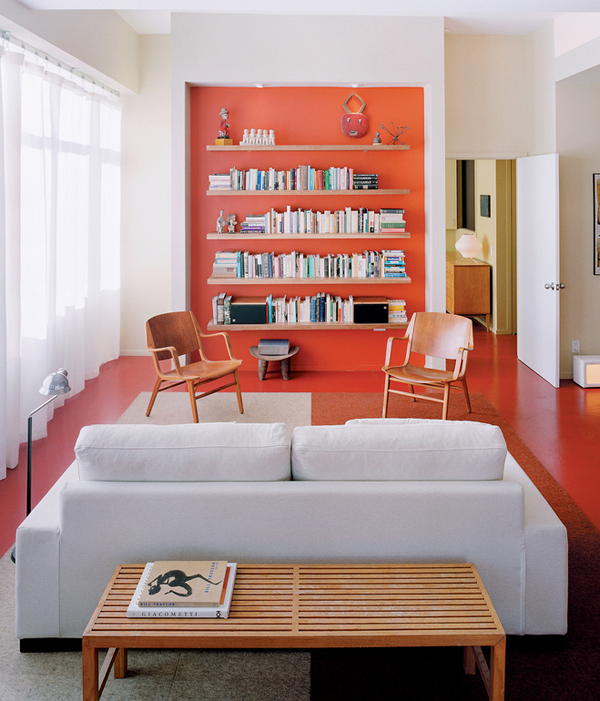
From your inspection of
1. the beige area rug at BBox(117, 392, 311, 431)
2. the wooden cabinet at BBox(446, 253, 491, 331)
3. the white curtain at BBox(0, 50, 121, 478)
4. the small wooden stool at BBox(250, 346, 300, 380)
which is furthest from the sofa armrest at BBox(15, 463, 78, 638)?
the wooden cabinet at BBox(446, 253, 491, 331)

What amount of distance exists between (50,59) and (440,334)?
12.7 ft

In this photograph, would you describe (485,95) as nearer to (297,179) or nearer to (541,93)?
(541,93)

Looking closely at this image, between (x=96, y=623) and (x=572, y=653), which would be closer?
(x=96, y=623)

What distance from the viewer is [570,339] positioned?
7395mm

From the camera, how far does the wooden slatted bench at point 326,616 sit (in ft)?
7.10

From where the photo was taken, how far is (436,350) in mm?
5996

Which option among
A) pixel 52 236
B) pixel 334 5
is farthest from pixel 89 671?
pixel 52 236

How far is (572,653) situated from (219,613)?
1395mm

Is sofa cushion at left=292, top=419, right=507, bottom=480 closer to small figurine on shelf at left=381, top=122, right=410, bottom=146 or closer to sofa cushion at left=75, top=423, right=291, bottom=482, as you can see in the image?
sofa cushion at left=75, top=423, right=291, bottom=482

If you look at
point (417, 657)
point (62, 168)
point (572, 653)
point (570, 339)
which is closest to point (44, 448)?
point (62, 168)

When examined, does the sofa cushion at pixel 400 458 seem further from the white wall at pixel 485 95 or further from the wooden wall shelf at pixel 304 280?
the white wall at pixel 485 95

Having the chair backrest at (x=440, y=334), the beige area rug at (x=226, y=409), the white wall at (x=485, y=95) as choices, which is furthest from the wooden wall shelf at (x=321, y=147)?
the beige area rug at (x=226, y=409)

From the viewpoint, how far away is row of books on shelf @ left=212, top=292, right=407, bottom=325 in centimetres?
733

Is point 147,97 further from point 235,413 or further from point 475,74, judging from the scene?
point 235,413
